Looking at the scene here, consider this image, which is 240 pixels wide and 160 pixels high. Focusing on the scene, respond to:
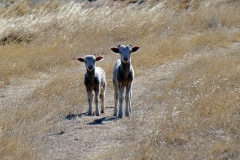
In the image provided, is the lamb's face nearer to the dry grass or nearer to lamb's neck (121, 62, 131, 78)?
lamb's neck (121, 62, 131, 78)

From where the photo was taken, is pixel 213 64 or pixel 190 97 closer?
pixel 190 97

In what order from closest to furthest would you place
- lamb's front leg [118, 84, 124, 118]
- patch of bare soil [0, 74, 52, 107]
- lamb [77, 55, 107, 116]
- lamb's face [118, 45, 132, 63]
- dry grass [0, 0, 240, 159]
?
dry grass [0, 0, 240, 159] < lamb's face [118, 45, 132, 63] < lamb's front leg [118, 84, 124, 118] < lamb [77, 55, 107, 116] < patch of bare soil [0, 74, 52, 107]

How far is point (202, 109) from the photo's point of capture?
30.8ft

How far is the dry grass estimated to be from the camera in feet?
26.9

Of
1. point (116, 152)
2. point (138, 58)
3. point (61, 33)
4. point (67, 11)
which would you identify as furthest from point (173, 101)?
point (67, 11)

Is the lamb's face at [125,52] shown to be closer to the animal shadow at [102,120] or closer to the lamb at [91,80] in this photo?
the lamb at [91,80]

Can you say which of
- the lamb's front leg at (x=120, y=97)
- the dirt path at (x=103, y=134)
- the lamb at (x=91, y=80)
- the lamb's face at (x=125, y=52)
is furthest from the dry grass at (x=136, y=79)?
the lamb's face at (x=125, y=52)

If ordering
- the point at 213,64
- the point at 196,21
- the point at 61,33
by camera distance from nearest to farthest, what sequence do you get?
the point at 213,64, the point at 61,33, the point at 196,21

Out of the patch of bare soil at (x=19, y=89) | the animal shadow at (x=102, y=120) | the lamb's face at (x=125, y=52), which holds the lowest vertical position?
the patch of bare soil at (x=19, y=89)

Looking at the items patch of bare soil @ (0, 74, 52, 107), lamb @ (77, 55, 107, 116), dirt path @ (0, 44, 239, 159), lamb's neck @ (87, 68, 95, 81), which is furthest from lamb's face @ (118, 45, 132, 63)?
patch of bare soil @ (0, 74, 52, 107)

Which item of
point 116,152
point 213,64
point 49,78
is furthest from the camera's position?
point 49,78

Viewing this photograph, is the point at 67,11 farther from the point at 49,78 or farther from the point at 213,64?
the point at 213,64

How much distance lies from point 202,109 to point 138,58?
6.09 m

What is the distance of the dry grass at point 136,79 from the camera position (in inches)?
323
